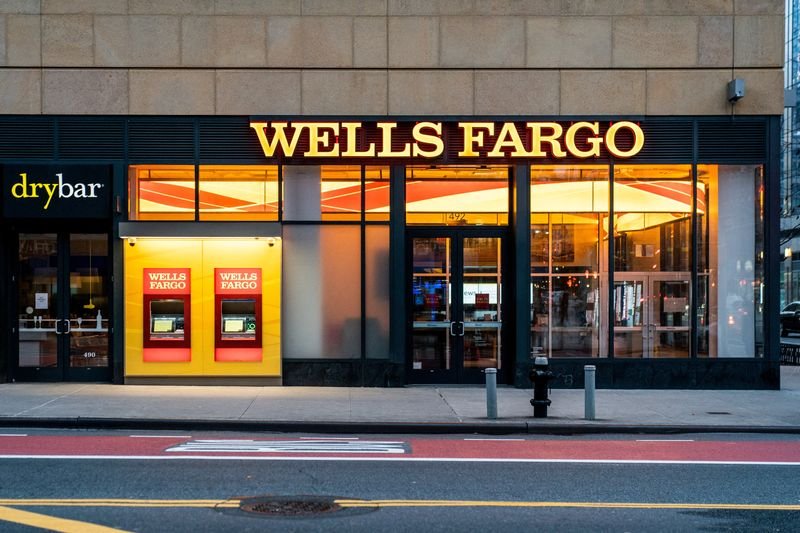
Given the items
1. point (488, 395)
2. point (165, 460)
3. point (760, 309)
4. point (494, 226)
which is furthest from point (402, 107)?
point (165, 460)

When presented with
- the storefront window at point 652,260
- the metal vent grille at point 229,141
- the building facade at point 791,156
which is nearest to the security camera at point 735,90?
the storefront window at point 652,260

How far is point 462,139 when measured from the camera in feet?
54.8

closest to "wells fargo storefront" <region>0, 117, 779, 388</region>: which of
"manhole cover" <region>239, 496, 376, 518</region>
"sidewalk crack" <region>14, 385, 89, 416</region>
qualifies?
"sidewalk crack" <region>14, 385, 89, 416</region>

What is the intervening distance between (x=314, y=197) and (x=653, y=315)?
22.7 feet

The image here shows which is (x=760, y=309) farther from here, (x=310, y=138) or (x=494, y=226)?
(x=310, y=138)

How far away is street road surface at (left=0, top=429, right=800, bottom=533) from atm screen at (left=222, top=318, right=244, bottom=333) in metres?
4.68

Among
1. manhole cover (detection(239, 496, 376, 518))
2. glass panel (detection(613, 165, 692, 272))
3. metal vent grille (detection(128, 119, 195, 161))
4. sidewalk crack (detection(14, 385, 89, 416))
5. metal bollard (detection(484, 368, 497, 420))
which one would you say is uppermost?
metal vent grille (detection(128, 119, 195, 161))

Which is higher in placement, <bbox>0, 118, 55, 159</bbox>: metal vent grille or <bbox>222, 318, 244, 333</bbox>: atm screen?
<bbox>0, 118, 55, 159</bbox>: metal vent grille

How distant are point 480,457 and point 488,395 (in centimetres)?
273

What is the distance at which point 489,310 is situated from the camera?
17.2 m

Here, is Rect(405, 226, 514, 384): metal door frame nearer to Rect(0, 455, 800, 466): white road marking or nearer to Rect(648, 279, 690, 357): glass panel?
Rect(648, 279, 690, 357): glass panel

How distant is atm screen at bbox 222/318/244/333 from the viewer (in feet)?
54.7

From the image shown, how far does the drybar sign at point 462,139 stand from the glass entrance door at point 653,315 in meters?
2.59

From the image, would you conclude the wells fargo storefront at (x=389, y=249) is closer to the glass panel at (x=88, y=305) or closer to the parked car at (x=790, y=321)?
the glass panel at (x=88, y=305)
